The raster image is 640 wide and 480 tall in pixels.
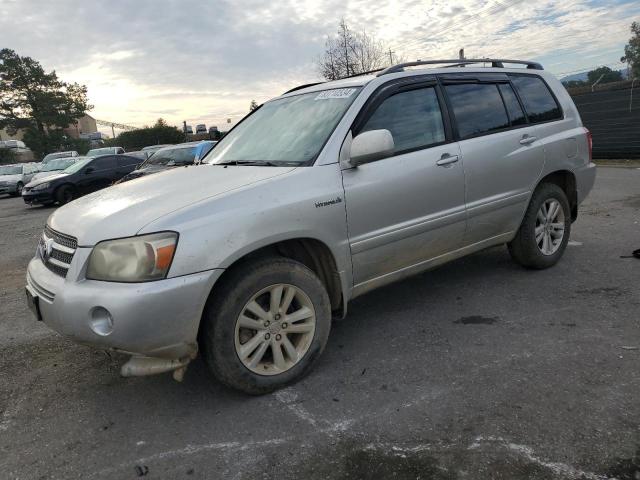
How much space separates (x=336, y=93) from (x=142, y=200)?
1584 millimetres

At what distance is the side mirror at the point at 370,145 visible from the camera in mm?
3146

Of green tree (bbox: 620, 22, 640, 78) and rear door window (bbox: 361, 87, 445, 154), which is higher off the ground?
green tree (bbox: 620, 22, 640, 78)

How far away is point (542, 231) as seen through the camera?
4723mm

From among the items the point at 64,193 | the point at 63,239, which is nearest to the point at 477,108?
the point at 63,239

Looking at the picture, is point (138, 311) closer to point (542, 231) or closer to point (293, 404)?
point (293, 404)

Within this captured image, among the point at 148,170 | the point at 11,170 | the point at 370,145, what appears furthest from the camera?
the point at 11,170

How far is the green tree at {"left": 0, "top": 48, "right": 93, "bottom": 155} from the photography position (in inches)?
1938

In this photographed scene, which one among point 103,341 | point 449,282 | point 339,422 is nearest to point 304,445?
point 339,422

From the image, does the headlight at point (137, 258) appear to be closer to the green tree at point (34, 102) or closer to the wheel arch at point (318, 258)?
the wheel arch at point (318, 258)

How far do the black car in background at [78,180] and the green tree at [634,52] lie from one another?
47796 mm

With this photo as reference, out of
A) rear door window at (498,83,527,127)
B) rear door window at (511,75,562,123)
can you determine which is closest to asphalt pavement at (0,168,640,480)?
rear door window at (498,83,527,127)

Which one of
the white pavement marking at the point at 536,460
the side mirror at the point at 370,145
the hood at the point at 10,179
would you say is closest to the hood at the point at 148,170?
the side mirror at the point at 370,145

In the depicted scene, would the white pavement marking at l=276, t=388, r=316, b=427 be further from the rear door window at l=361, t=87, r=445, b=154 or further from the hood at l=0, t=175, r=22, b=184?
the hood at l=0, t=175, r=22, b=184

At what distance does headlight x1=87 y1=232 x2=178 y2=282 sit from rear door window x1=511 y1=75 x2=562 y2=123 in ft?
11.4
